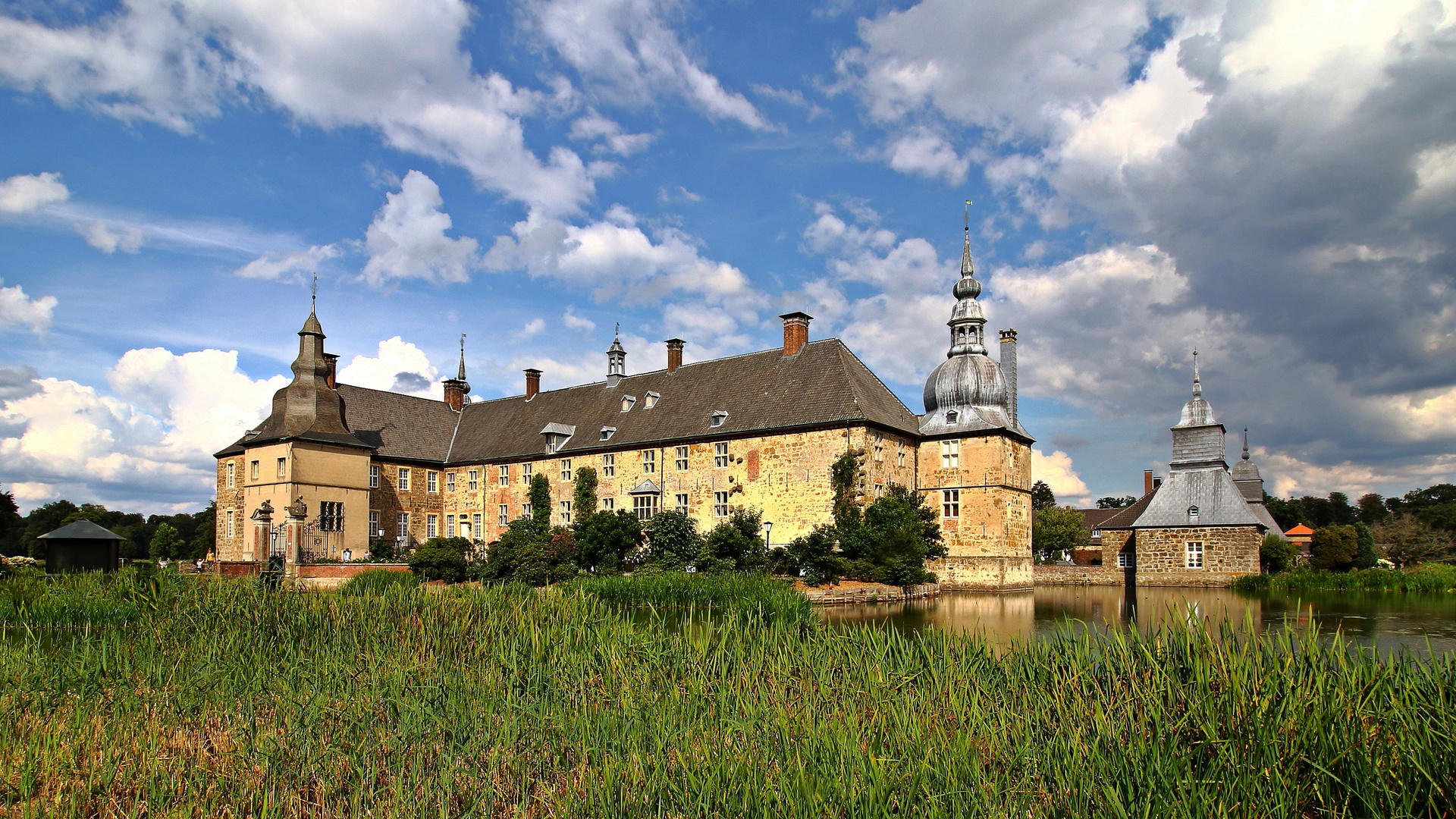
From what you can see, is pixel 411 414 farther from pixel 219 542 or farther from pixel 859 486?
pixel 859 486

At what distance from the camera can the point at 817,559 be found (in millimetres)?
23172

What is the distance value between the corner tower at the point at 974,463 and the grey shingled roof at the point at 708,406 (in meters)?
1.39

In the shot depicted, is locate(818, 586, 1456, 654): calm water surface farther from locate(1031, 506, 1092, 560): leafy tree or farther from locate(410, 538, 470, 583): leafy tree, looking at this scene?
locate(1031, 506, 1092, 560): leafy tree

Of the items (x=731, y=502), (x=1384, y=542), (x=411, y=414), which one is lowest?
(x=1384, y=542)

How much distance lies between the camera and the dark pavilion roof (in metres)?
28.6

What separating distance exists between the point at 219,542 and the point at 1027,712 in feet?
119

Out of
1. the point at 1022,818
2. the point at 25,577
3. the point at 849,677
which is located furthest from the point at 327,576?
the point at 1022,818

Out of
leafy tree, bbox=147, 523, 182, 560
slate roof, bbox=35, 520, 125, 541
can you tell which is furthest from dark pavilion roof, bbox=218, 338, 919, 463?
leafy tree, bbox=147, 523, 182, 560

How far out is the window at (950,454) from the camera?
97.7 ft

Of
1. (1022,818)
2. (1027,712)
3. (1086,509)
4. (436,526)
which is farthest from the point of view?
(1086,509)

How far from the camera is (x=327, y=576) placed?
2383 centimetres

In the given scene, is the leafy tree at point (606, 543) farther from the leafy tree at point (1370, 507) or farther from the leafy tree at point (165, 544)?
the leafy tree at point (1370, 507)

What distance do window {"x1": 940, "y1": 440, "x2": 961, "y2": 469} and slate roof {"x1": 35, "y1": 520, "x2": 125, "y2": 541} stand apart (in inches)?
892

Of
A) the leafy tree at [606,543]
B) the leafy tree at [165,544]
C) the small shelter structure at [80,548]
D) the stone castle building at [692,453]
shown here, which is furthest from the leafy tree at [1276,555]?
the leafy tree at [165,544]
